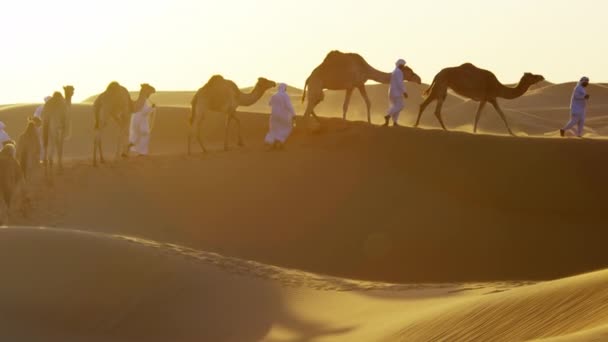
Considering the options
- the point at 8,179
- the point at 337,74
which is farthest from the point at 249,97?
the point at 8,179

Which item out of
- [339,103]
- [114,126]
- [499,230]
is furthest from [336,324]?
[339,103]

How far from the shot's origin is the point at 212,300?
42.6 ft

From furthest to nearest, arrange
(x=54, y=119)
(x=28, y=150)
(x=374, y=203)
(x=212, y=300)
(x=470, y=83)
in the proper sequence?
(x=470, y=83) → (x=54, y=119) → (x=374, y=203) → (x=28, y=150) → (x=212, y=300)

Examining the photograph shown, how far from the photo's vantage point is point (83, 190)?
22750mm

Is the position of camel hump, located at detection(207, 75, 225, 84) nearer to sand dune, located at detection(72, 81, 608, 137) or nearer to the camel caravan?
the camel caravan

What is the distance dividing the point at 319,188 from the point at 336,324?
11.0 m

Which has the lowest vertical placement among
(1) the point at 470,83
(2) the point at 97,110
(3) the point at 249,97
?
(2) the point at 97,110

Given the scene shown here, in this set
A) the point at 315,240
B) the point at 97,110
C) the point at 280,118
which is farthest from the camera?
the point at 280,118

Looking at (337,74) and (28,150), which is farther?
(337,74)

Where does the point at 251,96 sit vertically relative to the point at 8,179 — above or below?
above

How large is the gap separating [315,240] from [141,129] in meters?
6.89

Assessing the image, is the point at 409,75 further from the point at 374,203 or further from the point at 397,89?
the point at 374,203

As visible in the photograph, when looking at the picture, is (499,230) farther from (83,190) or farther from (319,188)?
(83,190)

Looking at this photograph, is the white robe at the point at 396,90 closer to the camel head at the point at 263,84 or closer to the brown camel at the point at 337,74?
the brown camel at the point at 337,74
